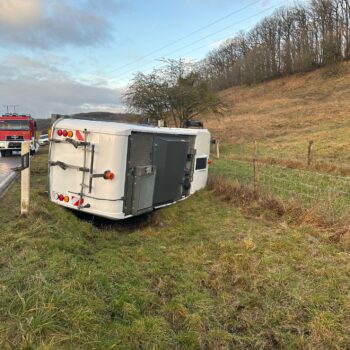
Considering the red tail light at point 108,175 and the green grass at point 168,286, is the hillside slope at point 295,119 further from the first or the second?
the red tail light at point 108,175

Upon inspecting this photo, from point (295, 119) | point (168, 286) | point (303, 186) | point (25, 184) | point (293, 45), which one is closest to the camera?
point (168, 286)

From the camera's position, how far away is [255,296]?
181 inches

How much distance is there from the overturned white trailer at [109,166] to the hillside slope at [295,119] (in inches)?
481

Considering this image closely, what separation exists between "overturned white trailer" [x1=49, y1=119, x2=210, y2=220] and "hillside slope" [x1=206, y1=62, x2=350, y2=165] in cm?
1221

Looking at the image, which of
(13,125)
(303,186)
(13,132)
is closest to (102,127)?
(303,186)

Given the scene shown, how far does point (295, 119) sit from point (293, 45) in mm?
39560

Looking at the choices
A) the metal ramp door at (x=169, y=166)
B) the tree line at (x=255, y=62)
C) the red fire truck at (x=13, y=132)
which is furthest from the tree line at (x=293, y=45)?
the metal ramp door at (x=169, y=166)

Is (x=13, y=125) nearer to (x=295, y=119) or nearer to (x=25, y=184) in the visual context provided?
(x=25, y=184)

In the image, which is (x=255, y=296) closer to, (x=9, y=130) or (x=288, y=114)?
(x=9, y=130)

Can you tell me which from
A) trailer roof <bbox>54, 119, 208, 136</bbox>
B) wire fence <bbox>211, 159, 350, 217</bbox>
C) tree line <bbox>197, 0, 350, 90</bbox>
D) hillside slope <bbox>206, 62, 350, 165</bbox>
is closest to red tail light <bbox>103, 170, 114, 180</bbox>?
trailer roof <bbox>54, 119, 208, 136</bbox>

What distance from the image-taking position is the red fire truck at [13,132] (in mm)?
25750

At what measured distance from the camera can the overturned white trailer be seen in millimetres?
6727

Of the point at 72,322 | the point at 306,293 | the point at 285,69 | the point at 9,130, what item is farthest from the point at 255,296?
the point at 285,69

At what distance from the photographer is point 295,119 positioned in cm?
3859
